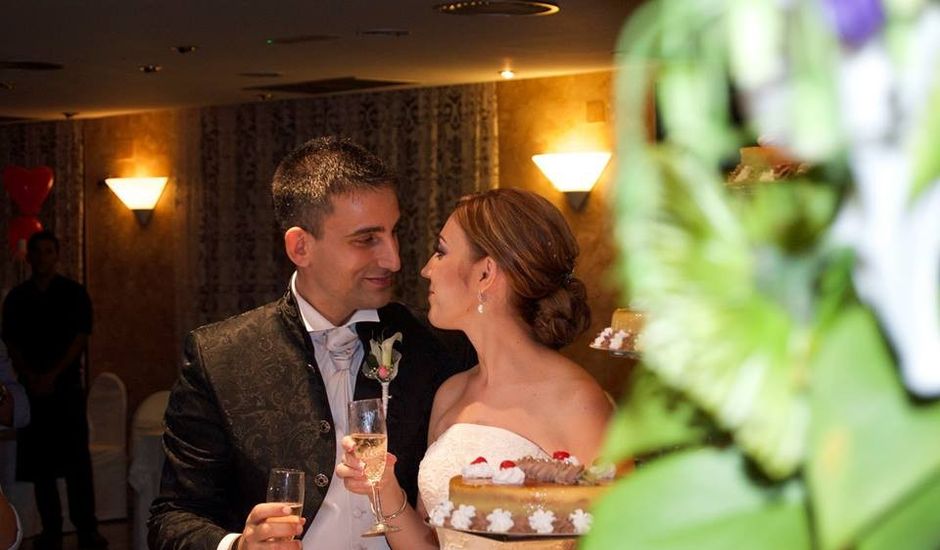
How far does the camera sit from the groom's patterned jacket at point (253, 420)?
3145 millimetres

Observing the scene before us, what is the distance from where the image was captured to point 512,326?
3.18 meters

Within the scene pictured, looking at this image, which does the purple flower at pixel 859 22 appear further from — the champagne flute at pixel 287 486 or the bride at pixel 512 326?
the bride at pixel 512 326

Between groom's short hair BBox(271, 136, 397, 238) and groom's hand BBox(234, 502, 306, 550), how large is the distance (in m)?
0.92

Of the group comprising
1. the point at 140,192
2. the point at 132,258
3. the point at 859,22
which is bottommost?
the point at 132,258

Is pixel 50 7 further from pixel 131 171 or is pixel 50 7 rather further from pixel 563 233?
pixel 131 171

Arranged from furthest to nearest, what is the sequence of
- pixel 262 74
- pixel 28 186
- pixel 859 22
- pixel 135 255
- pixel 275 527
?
pixel 135 255, pixel 28 186, pixel 262 74, pixel 275 527, pixel 859 22

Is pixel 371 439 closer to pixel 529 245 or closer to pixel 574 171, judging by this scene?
pixel 529 245

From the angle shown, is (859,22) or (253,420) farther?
(253,420)

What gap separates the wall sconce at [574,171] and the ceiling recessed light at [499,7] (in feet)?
9.32

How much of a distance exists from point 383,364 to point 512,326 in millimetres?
310

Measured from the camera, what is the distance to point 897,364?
49cm

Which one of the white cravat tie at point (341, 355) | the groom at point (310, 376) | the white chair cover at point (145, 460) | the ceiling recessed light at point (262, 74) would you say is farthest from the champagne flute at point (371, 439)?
the ceiling recessed light at point (262, 74)

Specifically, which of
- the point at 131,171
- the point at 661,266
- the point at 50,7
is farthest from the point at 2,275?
the point at 661,266

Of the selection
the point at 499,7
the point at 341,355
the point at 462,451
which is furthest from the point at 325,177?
the point at 499,7
